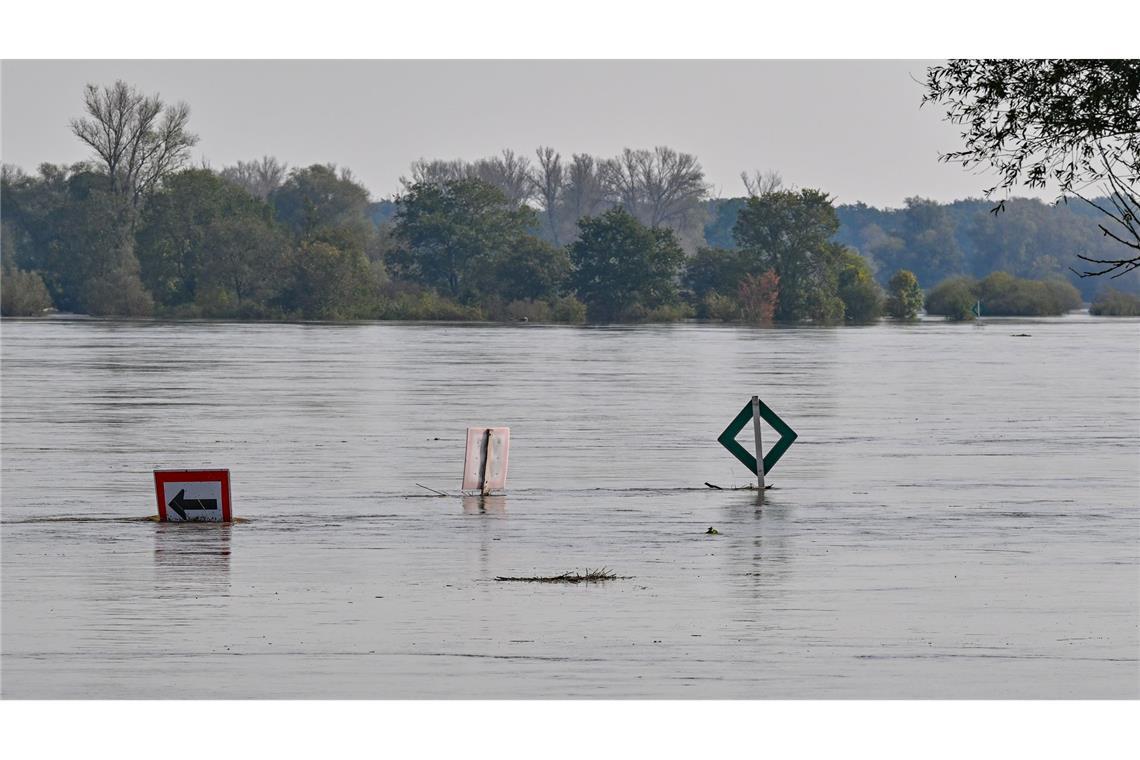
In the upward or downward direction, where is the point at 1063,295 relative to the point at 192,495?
upward

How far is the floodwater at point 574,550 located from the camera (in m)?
11.8

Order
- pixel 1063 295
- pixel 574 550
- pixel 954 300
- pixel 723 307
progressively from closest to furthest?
pixel 574 550 → pixel 723 307 → pixel 954 300 → pixel 1063 295

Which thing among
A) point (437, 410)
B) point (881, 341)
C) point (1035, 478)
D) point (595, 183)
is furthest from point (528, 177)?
point (1035, 478)

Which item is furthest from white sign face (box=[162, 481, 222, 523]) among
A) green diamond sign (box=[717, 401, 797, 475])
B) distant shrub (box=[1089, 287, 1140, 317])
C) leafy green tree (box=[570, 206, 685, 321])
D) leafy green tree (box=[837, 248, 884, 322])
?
distant shrub (box=[1089, 287, 1140, 317])

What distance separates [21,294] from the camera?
383 feet

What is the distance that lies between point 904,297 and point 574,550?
111901 millimetres

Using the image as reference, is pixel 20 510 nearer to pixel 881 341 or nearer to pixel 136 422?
pixel 136 422

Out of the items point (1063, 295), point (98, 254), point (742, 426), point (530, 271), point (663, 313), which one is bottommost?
point (663, 313)

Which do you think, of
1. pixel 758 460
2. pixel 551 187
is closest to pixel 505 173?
pixel 551 187

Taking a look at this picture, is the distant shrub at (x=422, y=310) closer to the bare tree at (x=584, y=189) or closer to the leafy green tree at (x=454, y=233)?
the leafy green tree at (x=454, y=233)

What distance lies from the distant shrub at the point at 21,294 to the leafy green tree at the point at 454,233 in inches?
909

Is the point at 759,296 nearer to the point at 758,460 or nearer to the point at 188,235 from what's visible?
the point at 188,235

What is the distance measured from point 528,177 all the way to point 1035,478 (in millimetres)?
132256

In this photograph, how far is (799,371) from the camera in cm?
5306
